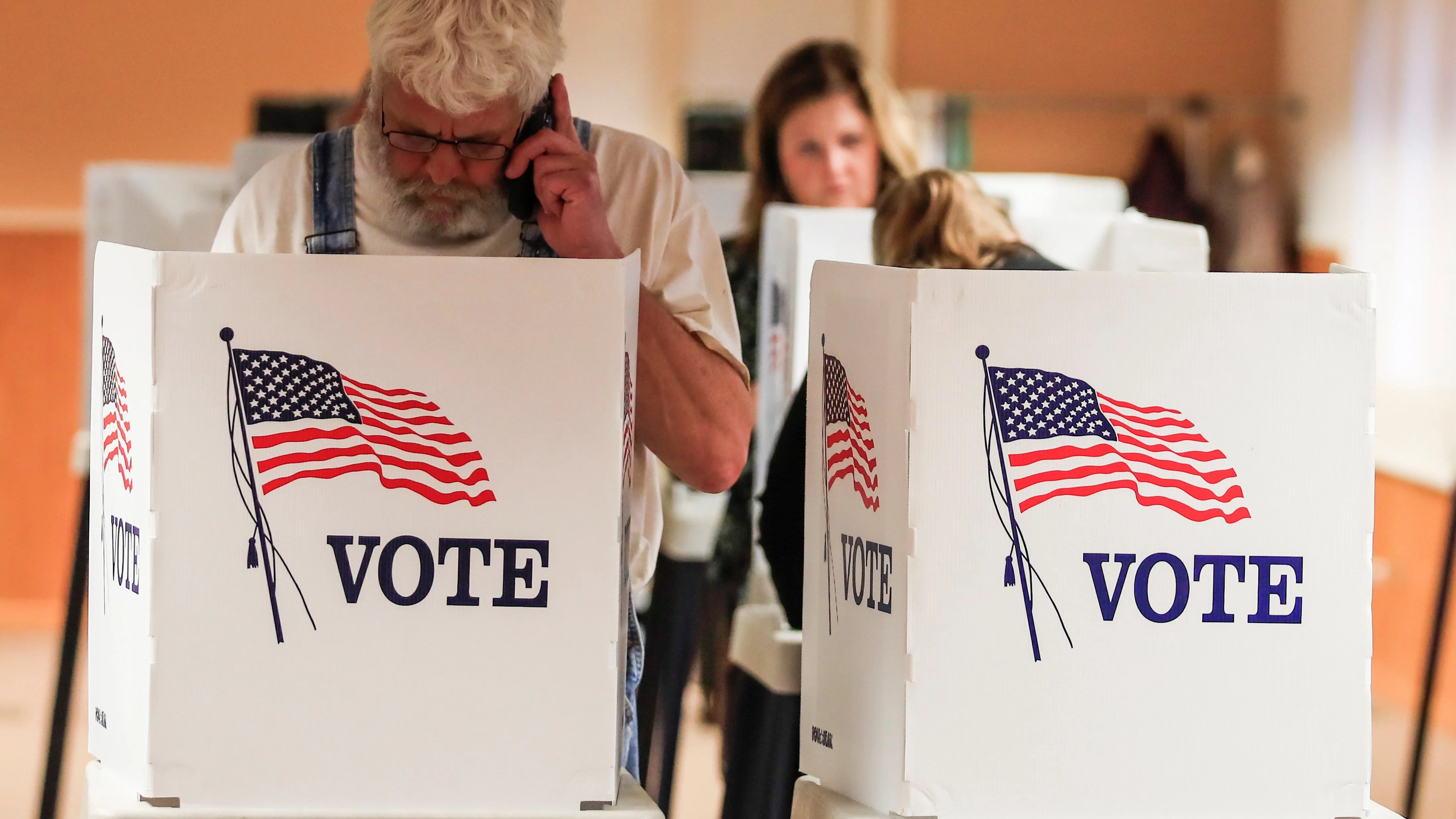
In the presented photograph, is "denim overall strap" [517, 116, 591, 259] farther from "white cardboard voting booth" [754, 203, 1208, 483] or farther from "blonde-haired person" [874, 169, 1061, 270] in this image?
"white cardboard voting booth" [754, 203, 1208, 483]

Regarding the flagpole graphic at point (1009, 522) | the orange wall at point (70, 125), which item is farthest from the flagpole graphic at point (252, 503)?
the orange wall at point (70, 125)

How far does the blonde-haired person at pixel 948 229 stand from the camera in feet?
5.87

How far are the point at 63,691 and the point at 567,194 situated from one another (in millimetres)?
1681

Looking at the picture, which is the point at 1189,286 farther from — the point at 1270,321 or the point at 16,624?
the point at 16,624

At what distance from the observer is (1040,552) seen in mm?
1030

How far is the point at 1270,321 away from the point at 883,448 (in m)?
0.28

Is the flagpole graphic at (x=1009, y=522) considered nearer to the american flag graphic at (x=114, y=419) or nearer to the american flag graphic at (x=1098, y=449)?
the american flag graphic at (x=1098, y=449)

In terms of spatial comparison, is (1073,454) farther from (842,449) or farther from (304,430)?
(304,430)

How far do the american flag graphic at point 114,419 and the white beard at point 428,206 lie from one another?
261mm

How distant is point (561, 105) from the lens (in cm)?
128

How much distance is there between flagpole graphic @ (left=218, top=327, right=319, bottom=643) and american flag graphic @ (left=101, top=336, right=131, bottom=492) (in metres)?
0.10

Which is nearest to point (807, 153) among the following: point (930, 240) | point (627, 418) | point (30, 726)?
point (930, 240)

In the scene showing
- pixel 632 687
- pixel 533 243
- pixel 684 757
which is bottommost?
pixel 684 757

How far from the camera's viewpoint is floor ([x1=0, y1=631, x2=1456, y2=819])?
3.29 meters
